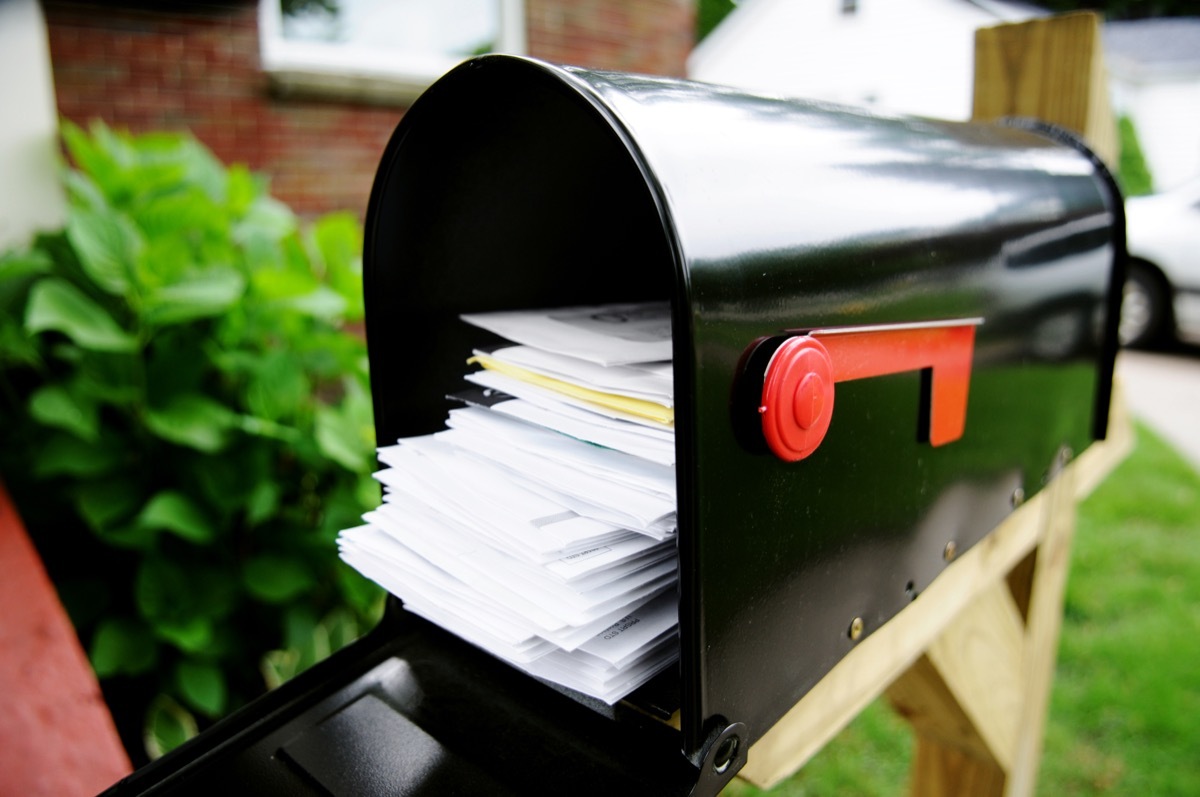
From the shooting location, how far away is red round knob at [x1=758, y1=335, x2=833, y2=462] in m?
0.50

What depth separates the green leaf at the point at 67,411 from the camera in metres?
1.45

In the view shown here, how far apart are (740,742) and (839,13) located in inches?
375

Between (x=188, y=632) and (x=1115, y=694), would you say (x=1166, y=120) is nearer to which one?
(x=1115, y=694)

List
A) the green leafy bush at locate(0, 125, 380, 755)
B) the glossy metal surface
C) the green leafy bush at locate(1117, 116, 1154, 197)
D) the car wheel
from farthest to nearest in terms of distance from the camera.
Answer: the green leafy bush at locate(1117, 116, 1154, 197) → the car wheel → the green leafy bush at locate(0, 125, 380, 755) → the glossy metal surface

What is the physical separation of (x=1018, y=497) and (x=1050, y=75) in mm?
796

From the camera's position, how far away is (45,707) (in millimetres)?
858

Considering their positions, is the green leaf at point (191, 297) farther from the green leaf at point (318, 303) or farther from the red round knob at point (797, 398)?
the red round knob at point (797, 398)

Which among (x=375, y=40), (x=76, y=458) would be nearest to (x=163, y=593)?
(x=76, y=458)

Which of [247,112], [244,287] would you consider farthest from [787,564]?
[247,112]

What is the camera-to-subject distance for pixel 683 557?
49cm

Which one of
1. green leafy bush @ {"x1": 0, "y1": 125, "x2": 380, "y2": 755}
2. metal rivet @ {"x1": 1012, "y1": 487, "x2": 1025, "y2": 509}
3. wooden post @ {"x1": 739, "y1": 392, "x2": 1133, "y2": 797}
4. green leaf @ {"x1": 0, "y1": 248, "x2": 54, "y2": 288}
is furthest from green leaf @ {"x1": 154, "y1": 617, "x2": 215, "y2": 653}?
metal rivet @ {"x1": 1012, "y1": 487, "x2": 1025, "y2": 509}

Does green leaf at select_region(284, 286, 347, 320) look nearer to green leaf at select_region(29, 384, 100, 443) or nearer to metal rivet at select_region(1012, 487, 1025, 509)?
green leaf at select_region(29, 384, 100, 443)

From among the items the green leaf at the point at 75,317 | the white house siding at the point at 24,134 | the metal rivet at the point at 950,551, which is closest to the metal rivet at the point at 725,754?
the metal rivet at the point at 950,551

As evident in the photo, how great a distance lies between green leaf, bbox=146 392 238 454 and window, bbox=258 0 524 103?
230 centimetres
